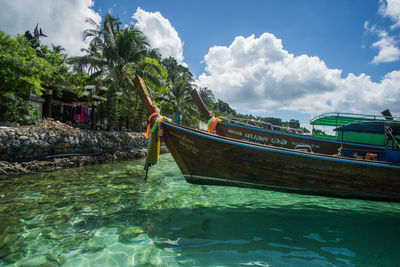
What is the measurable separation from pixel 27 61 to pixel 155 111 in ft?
25.9

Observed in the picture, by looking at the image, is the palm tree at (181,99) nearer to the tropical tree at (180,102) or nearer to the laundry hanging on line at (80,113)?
the tropical tree at (180,102)

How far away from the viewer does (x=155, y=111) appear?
189 inches

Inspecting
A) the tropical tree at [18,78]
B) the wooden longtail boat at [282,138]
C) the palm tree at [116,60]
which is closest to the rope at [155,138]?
the wooden longtail boat at [282,138]

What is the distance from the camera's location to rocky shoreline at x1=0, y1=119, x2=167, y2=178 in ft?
25.5

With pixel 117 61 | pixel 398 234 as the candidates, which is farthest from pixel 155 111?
pixel 117 61

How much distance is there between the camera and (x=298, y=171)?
4098 mm

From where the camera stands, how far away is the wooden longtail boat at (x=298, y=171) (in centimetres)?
405

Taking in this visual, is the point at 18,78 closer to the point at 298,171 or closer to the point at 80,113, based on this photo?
the point at 80,113

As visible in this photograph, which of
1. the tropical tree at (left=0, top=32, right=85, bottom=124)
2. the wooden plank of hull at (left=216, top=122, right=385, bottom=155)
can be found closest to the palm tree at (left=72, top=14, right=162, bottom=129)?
the tropical tree at (left=0, top=32, right=85, bottom=124)

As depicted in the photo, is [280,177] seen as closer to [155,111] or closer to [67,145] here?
[155,111]

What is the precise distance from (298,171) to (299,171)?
2cm

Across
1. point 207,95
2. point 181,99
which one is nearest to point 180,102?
point 181,99

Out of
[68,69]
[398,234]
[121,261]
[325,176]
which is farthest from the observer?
[68,69]

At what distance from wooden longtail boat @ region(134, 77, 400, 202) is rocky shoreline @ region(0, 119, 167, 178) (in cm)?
783
